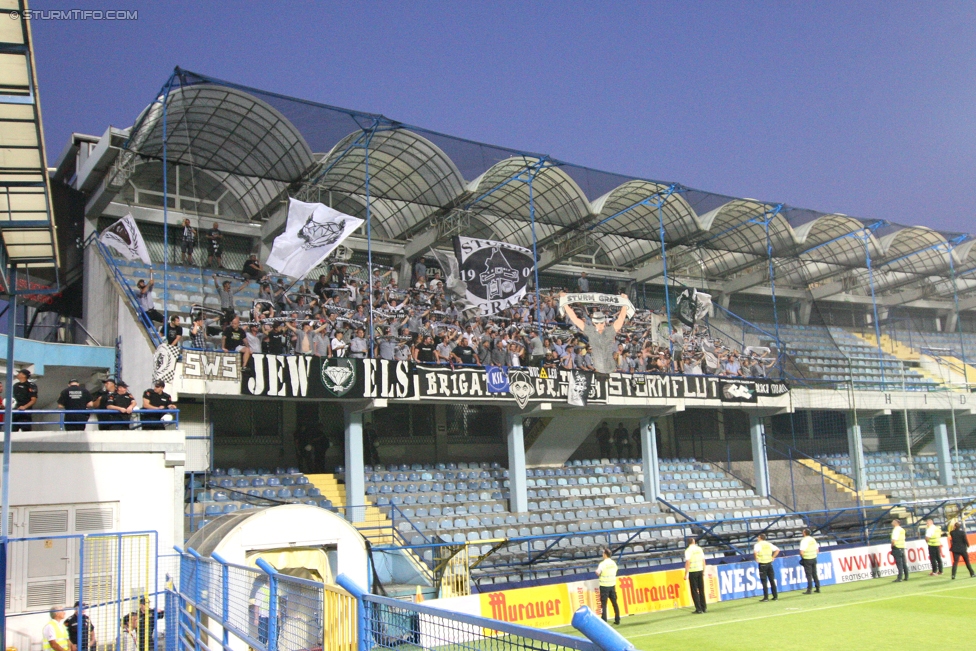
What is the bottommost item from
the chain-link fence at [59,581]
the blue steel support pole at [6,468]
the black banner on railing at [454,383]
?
the chain-link fence at [59,581]

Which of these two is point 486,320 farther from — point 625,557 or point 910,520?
point 910,520

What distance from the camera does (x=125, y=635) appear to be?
39.8 feet

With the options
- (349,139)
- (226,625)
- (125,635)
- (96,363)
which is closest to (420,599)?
(125,635)

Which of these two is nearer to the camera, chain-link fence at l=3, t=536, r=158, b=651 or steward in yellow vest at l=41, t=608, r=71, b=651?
steward in yellow vest at l=41, t=608, r=71, b=651

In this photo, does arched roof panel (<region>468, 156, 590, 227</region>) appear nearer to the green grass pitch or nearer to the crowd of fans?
the crowd of fans

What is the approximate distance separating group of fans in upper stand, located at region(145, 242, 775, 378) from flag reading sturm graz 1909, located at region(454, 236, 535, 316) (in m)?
1.21

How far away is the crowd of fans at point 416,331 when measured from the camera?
67.1 ft

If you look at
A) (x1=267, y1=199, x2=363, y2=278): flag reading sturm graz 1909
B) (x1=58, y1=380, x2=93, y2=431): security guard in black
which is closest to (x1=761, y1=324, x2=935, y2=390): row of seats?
(x1=267, y1=199, x2=363, y2=278): flag reading sturm graz 1909

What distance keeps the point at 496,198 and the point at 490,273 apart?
6.31 meters

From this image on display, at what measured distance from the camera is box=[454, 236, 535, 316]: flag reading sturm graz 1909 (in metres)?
22.9

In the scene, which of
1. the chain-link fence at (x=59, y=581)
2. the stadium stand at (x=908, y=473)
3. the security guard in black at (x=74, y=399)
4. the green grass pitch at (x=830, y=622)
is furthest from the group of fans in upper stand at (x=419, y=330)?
the green grass pitch at (x=830, y=622)

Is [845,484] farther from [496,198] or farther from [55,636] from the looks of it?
[55,636]

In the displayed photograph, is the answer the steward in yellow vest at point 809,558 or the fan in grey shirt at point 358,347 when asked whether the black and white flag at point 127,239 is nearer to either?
the fan in grey shirt at point 358,347

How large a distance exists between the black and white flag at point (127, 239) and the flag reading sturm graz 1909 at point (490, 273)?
26.0 ft
